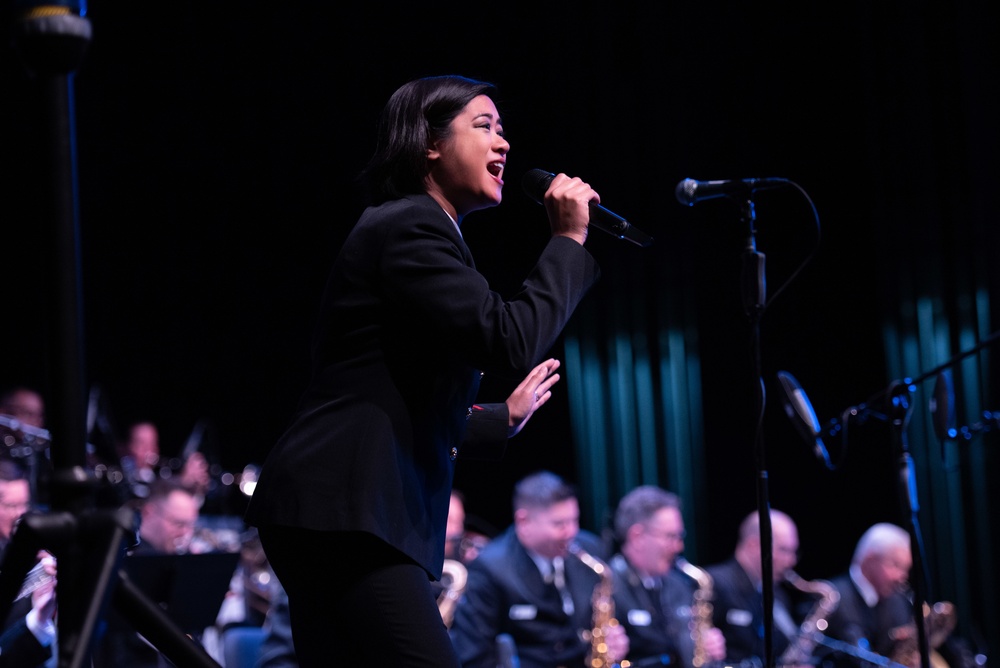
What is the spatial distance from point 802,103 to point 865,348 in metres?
1.39

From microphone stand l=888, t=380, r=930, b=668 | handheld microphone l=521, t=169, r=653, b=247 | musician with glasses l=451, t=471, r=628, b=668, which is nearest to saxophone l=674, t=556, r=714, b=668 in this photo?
musician with glasses l=451, t=471, r=628, b=668

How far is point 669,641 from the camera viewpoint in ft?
18.2

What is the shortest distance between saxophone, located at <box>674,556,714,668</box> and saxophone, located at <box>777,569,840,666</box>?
1.39 ft

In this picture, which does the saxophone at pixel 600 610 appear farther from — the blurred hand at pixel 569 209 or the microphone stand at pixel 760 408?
the blurred hand at pixel 569 209

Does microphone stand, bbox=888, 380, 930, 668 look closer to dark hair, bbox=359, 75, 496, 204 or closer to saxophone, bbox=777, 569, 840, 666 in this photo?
dark hair, bbox=359, 75, 496, 204

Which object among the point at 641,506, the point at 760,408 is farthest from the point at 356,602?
the point at 641,506

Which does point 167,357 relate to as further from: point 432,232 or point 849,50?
point 432,232

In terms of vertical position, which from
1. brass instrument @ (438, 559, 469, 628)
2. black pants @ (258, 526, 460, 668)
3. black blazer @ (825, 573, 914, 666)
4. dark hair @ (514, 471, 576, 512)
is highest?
black pants @ (258, 526, 460, 668)

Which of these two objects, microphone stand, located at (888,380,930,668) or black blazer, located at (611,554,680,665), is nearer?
microphone stand, located at (888,380,930,668)

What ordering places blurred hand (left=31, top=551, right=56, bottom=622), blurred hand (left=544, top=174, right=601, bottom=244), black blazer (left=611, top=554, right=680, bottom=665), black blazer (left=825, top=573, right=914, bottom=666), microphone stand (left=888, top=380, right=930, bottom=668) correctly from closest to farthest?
blurred hand (left=544, top=174, right=601, bottom=244) → microphone stand (left=888, top=380, right=930, bottom=668) → blurred hand (left=31, top=551, right=56, bottom=622) → black blazer (left=611, top=554, right=680, bottom=665) → black blazer (left=825, top=573, right=914, bottom=666)

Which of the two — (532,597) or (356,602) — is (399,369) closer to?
(356,602)

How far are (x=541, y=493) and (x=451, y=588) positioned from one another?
2.02 feet

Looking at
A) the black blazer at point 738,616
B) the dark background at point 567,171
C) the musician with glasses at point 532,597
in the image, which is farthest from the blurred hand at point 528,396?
the black blazer at point 738,616

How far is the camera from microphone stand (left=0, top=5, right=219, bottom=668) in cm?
126
